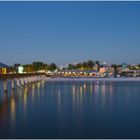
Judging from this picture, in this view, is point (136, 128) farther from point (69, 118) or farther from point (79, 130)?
point (69, 118)

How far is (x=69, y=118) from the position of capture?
26.5 m

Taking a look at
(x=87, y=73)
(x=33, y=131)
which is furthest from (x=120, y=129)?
(x=87, y=73)

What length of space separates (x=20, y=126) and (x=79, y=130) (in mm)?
4157

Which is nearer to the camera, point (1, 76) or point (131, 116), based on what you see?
point (131, 116)

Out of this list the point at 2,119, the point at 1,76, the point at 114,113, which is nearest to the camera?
the point at 2,119

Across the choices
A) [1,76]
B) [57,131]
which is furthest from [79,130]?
→ [1,76]

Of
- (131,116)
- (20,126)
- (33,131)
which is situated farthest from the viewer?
(131,116)

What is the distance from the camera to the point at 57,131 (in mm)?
21109

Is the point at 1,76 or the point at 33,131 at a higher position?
the point at 1,76

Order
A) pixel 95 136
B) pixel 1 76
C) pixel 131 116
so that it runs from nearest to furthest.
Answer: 1. pixel 95 136
2. pixel 131 116
3. pixel 1 76

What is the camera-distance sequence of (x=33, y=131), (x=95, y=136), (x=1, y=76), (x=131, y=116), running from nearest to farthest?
(x=95, y=136) < (x=33, y=131) < (x=131, y=116) < (x=1, y=76)

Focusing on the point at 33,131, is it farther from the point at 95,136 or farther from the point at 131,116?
the point at 131,116

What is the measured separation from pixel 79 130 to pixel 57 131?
1.37 m

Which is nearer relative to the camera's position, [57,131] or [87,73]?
[57,131]
